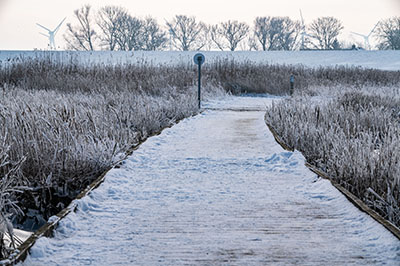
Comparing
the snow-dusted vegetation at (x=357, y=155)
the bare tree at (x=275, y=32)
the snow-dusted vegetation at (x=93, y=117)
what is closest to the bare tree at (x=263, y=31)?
the bare tree at (x=275, y=32)

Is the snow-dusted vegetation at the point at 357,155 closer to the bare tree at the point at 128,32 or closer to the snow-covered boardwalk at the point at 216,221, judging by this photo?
the snow-covered boardwalk at the point at 216,221

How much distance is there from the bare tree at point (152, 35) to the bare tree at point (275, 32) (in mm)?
13428

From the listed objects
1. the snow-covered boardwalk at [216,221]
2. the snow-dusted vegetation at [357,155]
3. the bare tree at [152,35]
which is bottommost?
the snow-covered boardwalk at [216,221]

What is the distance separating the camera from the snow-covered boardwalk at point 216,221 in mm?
2633

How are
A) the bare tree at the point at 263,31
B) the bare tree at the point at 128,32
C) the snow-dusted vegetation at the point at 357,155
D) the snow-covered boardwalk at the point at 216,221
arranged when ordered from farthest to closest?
1. the bare tree at the point at 263,31
2. the bare tree at the point at 128,32
3. the snow-dusted vegetation at the point at 357,155
4. the snow-covered boardwalk at the point at 216,221

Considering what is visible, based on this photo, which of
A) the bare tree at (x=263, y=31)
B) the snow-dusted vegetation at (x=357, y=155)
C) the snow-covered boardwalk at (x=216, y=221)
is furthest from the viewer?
the bare tree at (x=263, y=31)

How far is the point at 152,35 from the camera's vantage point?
171 ft

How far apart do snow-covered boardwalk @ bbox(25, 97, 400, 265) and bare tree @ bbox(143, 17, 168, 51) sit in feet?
158

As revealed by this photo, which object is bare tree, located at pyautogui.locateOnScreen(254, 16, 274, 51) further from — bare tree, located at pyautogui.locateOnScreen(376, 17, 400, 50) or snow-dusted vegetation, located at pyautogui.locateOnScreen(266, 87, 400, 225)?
snow-dusted vegetation, located at pyautogui.locateOnScreen(266, 87, 400, 225)

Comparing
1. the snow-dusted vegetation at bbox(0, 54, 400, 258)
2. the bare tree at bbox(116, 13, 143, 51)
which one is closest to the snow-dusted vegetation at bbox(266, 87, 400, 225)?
the snow-dusted vegetation at bbox(0, 54, 400, 258)

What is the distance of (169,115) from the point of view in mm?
10375

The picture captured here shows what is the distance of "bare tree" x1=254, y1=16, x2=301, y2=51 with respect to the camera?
184ft

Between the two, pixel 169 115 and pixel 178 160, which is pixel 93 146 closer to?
pixel 178 160

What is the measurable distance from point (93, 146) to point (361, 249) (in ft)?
10.9
